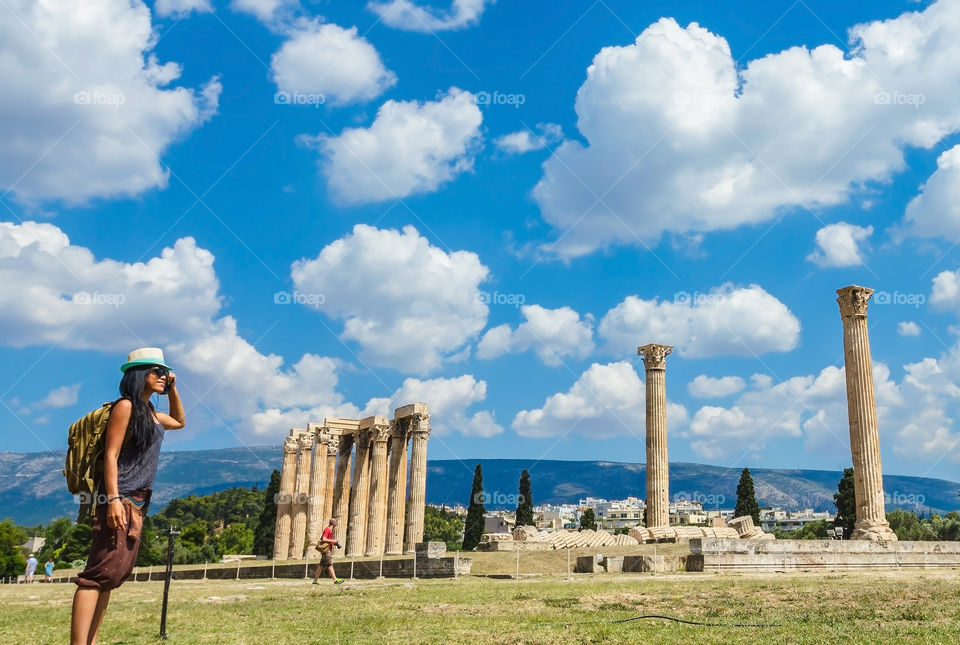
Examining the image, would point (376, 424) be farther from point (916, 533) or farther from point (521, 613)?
point (916, 533)

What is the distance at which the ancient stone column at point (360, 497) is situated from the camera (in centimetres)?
5134

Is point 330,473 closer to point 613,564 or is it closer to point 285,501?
point 285,501

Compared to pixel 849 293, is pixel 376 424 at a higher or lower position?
lower

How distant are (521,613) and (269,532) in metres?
74.4

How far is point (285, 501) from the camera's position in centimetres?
5703

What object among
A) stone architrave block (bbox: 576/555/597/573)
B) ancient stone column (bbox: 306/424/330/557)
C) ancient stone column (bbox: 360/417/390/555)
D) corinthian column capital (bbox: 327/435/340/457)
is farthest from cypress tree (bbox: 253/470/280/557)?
stone architrave block (bbox: 576/555/597/573)

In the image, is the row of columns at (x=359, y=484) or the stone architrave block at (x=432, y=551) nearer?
the stone architrave block at (x=432, y=551)

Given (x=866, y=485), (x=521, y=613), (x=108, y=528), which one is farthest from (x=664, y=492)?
(x=108, y=528)

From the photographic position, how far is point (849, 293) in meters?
35.7

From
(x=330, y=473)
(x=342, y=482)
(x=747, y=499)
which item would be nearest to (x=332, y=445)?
(x=330, y=473)

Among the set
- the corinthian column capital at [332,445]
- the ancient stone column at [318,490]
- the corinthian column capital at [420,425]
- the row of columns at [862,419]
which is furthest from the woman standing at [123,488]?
the ancient stone column at [318,490]

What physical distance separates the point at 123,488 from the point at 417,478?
40.0 meters

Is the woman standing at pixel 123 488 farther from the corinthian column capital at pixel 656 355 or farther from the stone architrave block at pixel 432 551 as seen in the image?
the corinthian column capital at pixel 656 355

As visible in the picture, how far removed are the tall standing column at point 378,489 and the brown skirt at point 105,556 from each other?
4211 cm
